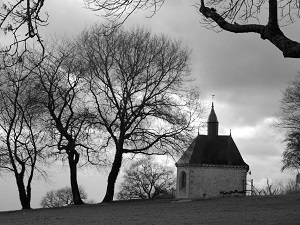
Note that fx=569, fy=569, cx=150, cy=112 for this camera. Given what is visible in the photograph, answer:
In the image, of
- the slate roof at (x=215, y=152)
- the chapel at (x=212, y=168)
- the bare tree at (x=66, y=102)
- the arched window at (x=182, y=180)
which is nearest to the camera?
the bare tree at (x=66, y=102)

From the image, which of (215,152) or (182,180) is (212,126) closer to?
(215,152)

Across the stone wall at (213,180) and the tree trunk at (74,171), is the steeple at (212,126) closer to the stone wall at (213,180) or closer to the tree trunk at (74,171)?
the stone wall at (213,180)

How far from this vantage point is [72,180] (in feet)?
119

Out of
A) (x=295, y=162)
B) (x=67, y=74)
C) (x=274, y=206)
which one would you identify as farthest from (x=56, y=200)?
(x=274, y=206)

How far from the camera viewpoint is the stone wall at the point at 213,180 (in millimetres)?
64000

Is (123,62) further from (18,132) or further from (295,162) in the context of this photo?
(295,162)

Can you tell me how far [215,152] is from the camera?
66.6m

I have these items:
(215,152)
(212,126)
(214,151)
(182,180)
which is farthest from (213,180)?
(212,126)

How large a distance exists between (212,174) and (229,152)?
3.53 m

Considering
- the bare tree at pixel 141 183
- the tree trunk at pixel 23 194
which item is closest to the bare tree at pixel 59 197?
the bare tree at pixel 141 183

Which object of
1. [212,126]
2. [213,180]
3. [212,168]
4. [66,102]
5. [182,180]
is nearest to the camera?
[66,102]

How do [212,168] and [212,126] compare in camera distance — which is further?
[212,126]

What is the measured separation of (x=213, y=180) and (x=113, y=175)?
31.1 metres

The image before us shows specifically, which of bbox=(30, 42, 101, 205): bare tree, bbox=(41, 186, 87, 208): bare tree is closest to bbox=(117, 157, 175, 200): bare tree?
bbox=(41, 186, 87, 208): bare tree
